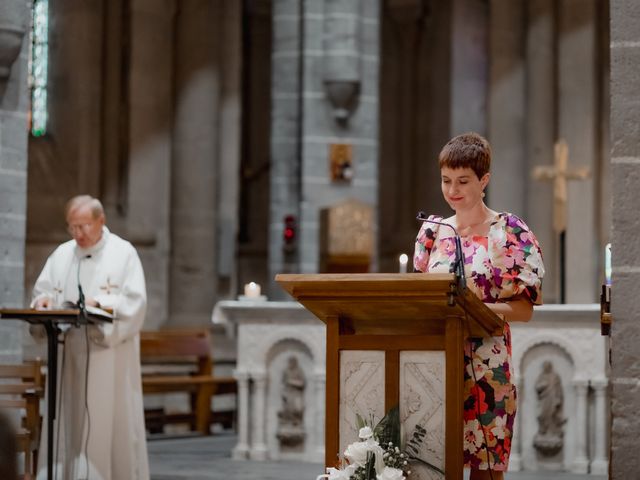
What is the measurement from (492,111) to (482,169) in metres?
13.7

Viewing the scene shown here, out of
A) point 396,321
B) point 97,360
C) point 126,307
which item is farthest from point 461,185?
point 97,360

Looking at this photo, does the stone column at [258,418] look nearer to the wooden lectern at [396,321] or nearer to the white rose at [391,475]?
the wooden lectern at [396,321]

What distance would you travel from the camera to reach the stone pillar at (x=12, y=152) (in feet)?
27.9

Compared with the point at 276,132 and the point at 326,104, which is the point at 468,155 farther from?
the point at 276,132

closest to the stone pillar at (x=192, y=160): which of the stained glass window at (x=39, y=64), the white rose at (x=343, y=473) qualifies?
the stained glass window at (x=39, y=64)

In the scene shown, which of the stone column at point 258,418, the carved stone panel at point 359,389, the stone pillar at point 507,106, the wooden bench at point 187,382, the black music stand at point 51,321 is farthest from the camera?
the stone pillar at point 507,106

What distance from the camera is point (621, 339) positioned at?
16.0 ft

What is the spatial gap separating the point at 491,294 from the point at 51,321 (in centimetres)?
323

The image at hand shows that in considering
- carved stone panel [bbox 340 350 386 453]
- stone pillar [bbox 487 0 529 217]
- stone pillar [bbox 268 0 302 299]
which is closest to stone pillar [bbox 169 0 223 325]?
→ stone pillar [bbox 268 0 302 299]

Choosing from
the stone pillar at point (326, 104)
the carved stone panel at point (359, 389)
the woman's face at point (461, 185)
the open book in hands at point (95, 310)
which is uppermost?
the stone pillar at point (326, 104)

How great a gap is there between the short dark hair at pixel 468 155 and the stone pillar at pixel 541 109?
42.4ft

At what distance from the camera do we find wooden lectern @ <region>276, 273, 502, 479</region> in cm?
395

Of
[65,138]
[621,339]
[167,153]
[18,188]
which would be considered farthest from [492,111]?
[621,339]

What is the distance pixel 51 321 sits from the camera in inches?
278
